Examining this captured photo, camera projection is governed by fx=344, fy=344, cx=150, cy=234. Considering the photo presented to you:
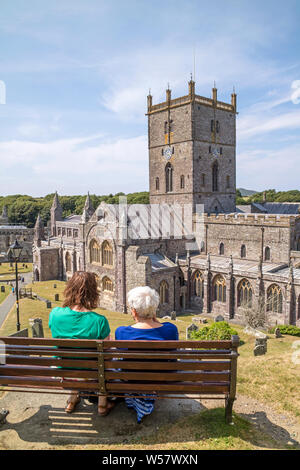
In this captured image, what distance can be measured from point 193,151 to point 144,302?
34841 millimetres

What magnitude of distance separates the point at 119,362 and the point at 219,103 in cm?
4074

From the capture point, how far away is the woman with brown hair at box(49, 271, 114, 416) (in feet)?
19.5

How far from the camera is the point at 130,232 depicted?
3216 centimetres

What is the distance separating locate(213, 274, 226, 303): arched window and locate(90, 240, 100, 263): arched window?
478 inches

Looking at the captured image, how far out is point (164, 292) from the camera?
32.7 m

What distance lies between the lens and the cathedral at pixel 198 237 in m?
30.1

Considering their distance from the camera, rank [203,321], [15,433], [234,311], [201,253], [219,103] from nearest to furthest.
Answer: [15,433] < [203,321] < [234,311] < [201,253] < [219,103]

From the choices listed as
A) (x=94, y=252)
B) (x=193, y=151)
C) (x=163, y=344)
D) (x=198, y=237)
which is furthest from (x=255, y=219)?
(x=163, y=344)

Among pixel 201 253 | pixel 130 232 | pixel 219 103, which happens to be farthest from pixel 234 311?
pixel 219 103

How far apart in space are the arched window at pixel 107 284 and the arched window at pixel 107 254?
158 cm

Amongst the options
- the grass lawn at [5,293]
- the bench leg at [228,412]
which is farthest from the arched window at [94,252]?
the bench leg at [228,412]

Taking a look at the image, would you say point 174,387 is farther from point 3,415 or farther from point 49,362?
point 3,415

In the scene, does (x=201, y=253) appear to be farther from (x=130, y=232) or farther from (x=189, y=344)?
(x=189, y=344)

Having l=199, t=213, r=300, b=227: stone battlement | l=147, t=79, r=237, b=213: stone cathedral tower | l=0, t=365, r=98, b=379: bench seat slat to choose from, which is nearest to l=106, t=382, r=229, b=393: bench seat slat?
l=0, t=365, r=98, b=379: bench seat slat
